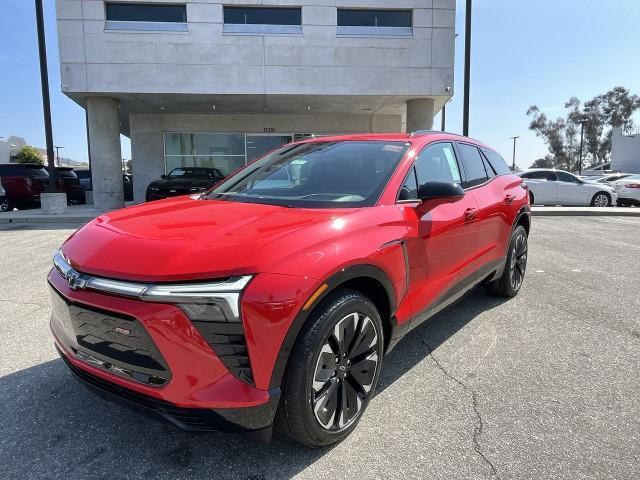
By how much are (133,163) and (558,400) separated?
66.0 ft

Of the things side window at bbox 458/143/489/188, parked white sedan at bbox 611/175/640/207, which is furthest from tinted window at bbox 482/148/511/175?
parked white sedan at bbox 611/175/640/207

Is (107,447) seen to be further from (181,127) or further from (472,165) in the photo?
(181,127)

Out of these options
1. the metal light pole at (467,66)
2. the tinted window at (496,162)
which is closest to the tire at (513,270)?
the tinted window at (496,162)

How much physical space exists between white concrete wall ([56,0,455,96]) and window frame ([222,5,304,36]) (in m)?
0.16

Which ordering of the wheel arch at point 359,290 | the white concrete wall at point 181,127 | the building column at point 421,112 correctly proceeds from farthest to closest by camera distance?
the white concrete wall at point 181,127 → the building column at point 421,112 → the wheel arch at point 359,290

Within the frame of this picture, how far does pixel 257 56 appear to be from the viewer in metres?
15.4

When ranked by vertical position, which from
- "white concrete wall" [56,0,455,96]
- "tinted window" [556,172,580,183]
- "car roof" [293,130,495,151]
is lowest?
"tinted window" [556,172,580,183]

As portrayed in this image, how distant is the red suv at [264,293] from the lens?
1.89m

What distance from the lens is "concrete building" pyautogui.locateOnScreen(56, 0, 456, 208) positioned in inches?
591

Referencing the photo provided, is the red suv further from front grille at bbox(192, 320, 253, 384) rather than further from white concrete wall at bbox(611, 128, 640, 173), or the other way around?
white concrete wall at bbox(611, 128, 640, 173)

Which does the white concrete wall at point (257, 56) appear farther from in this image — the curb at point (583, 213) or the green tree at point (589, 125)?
the green tree at point (589, 125)

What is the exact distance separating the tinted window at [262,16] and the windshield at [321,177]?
1387cm

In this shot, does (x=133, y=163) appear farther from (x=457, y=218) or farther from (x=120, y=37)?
(x=457, y=218)

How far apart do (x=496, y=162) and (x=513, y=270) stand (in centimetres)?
119
